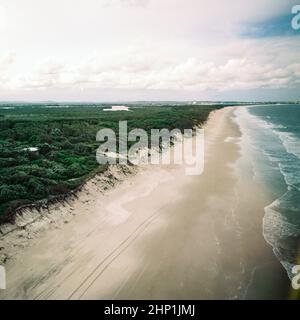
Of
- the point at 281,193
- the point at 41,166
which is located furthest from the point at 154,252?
the point at 41,166

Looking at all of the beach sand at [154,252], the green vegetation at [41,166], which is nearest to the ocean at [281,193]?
the beach sand at [154,252]

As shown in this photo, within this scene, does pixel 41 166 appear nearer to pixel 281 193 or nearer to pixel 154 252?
pixel 154 252

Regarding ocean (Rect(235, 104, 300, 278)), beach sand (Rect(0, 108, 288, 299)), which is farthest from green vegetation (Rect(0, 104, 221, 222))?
ocean (Rect(235, 104, 300, 278))

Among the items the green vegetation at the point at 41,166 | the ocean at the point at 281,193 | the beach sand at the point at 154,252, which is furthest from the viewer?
the green vegetation at the point at 41,166

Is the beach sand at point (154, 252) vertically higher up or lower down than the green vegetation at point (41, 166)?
lower down

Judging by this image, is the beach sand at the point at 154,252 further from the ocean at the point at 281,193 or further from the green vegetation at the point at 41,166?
the green vegetation at the point at 41,166

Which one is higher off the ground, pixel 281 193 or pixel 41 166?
pixel 41 166

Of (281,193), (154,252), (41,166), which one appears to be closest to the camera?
(154,252)

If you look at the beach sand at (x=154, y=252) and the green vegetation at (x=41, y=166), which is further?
the green vegetation at (x=41, y=166)
